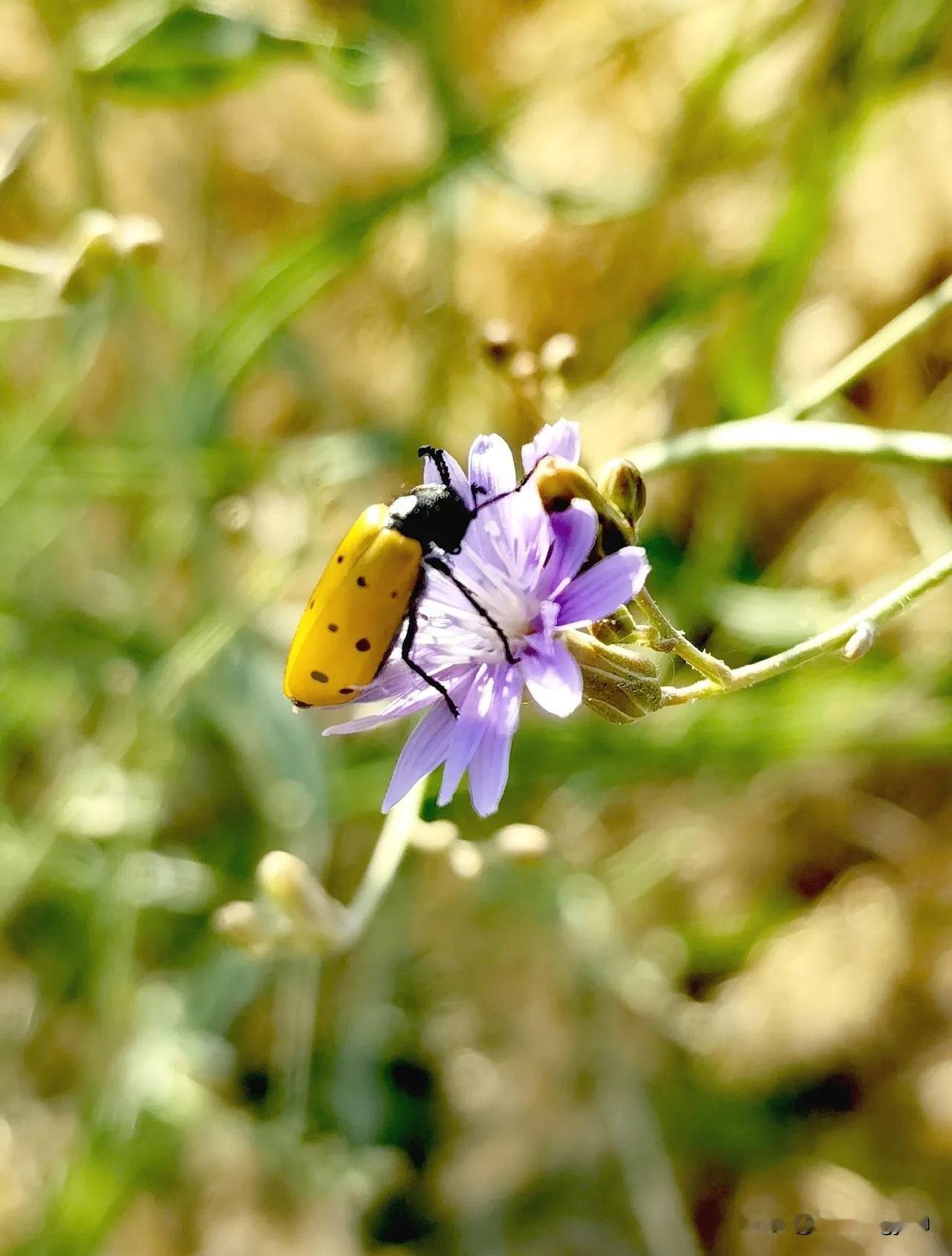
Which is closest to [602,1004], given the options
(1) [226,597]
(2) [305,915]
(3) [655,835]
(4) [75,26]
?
(3) [655,835]

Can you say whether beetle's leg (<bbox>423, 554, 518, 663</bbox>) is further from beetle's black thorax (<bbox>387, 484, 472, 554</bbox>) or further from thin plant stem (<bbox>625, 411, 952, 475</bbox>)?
thin plant stem (<bbox>625, 411, 952, 475</bbox>)

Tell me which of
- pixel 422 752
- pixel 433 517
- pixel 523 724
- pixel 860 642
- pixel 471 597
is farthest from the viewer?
pixel 523 724

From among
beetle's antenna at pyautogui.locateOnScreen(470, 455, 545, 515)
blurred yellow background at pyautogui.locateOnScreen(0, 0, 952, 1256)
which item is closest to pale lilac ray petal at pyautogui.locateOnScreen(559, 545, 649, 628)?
beetle's antenna at pyautogui.locateOnScreen(470, 455, 545, 515)

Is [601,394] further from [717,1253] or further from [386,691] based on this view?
[717,1253]

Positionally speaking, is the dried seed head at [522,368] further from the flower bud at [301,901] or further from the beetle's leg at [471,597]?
the flower bud at [301,901]

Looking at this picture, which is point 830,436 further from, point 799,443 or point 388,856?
point 388,856

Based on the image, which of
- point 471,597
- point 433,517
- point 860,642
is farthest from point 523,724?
point 860,642

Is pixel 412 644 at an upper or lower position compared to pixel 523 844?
upper
